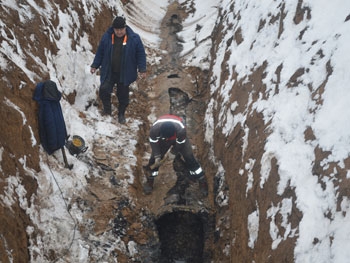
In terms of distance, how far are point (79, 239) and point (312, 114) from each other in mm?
3335

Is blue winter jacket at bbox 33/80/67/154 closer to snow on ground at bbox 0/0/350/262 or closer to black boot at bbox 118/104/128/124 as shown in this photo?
snow on ground at bbox 0/0/350/262

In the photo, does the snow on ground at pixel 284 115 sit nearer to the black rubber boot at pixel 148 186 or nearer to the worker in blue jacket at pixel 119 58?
the worker in blue jacket at pixel 119 58

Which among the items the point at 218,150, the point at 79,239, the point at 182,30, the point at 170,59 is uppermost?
the point at 182,30

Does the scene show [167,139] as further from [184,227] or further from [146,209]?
[184,227]

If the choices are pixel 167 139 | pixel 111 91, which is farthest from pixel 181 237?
pixel 111 91

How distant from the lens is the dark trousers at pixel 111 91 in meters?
6.94

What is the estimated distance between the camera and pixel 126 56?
6680 mm

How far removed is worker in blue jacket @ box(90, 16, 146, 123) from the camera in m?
6.58

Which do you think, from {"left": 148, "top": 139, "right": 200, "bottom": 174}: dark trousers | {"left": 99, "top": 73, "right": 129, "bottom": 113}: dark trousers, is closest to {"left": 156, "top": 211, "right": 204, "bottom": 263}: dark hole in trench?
{"left": 148, "top": 139, "right": 200, "bottom": 174}: dark trousers

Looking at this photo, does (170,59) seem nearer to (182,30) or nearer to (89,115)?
(182,30)

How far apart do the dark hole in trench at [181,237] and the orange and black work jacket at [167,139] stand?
1077 millimetres

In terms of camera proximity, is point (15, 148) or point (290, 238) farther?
point (15, 148)

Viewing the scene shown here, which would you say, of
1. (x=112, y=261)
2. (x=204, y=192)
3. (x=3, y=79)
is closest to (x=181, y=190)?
(x=204, y=192)

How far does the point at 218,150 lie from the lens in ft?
21.4
